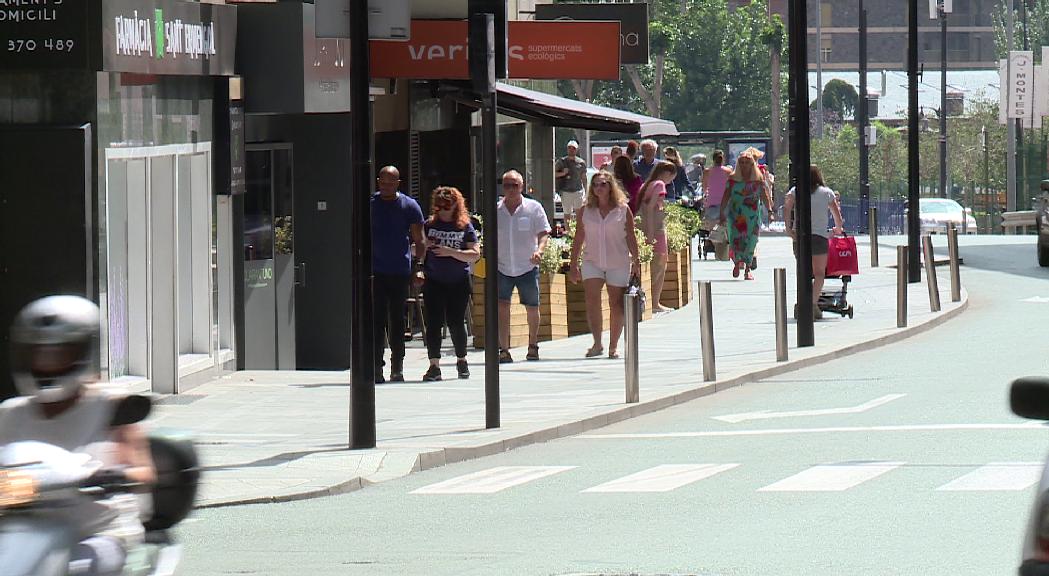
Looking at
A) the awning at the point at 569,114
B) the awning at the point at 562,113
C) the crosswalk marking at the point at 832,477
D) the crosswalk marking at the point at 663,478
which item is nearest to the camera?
the crosswalk marking at the point at 832,477

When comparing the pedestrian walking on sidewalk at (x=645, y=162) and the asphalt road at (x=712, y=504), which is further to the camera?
the pedestrian walking on sidewalk at (x=645, y=162)

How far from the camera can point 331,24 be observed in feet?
44.4

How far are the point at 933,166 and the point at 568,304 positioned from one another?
77.9m

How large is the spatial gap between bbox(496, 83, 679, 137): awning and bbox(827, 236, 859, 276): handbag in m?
4.73

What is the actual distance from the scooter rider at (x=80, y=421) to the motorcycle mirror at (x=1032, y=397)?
2.67m

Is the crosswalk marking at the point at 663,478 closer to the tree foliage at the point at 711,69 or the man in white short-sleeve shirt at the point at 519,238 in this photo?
the man in white short-sleeve shirt at the point at 519,238

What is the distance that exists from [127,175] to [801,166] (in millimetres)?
7849

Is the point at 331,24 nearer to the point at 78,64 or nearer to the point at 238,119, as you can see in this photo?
the point at 78,64

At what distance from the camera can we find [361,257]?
13.5m

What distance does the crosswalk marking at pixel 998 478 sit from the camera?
11195 mm

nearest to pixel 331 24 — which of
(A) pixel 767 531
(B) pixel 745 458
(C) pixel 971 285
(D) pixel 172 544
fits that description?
(B) pixel 745 458

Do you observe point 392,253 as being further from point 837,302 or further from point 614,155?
point 614,155

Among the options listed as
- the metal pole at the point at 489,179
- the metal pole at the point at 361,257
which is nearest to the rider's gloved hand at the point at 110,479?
the metal pole at the point at 361,257

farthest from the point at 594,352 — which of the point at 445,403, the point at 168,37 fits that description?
the point at 168,37
